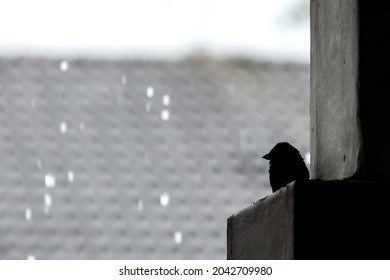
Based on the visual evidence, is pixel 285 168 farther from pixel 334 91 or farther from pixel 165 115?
pixel 165 115

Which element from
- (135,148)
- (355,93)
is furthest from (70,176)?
(355,93)

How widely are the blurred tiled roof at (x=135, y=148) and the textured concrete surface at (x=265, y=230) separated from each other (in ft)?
9.13

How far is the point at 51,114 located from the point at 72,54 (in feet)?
0.90

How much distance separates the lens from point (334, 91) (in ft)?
1.17

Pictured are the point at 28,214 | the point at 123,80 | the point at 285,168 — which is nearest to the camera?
the point at 285,168

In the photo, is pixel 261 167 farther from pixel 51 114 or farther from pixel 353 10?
pixel 353 10

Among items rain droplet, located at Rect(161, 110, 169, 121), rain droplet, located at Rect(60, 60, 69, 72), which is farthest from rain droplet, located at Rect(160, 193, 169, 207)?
rain droplet, located at Rect(60, 60, 69, 72)

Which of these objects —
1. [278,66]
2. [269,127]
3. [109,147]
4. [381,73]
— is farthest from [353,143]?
[109,147]

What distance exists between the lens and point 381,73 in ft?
1.07

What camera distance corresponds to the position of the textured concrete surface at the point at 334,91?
33 cm

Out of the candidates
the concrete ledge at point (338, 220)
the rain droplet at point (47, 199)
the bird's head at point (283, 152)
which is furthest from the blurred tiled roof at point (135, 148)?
the concrete ledge at point (338, 220)

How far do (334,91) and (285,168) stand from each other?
0.27 ft

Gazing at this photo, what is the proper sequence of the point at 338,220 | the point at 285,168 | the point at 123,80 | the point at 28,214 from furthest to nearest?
the point at 123,80 → the point at 28,214 → the point at 285,168 → the point at 338,220

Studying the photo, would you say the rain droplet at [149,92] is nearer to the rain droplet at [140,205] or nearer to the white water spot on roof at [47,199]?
the rain droplet at [140,205]
